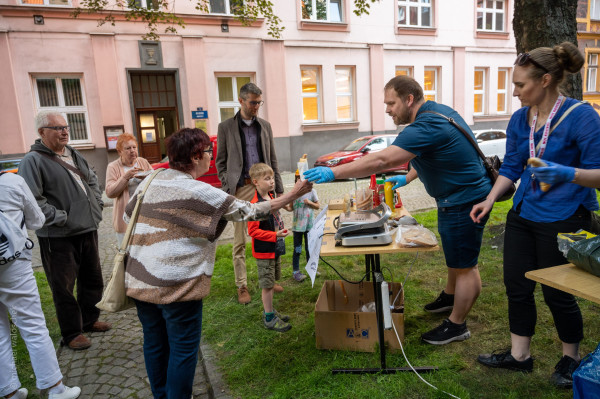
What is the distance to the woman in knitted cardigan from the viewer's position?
2047 mm

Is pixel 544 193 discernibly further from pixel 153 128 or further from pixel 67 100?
pixel 67 100

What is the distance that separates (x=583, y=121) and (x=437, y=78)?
16.7 metres

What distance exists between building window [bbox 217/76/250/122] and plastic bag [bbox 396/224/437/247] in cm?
1238

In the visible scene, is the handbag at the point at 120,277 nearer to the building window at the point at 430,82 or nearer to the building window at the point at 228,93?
the building window at the point at 228,93

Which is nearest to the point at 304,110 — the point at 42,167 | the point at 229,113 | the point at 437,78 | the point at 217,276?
the point at 229,113

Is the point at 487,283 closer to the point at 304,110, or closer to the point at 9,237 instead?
the point at 9,237

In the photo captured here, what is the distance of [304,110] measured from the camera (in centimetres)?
1541

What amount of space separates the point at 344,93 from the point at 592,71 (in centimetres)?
1466

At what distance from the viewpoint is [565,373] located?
2.49m

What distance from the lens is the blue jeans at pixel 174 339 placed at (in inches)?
84.4

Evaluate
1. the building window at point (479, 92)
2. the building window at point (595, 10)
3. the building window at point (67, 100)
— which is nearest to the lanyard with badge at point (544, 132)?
the building window at point (67, 100)

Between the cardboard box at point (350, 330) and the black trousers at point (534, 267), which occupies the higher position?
the black trousers at point (534, 267)

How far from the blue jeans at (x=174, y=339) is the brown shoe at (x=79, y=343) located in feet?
4.82

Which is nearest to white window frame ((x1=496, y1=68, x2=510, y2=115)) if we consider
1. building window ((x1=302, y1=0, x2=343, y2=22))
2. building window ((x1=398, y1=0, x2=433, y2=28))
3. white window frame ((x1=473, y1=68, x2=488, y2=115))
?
white window frame ((x1=473, y1=68, x2=488, y2=115))
